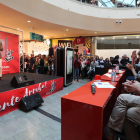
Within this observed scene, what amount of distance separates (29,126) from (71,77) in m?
3.78

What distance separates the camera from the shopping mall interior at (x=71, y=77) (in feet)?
4.35

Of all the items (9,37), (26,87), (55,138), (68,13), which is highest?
(68,13)

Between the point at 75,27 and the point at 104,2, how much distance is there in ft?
10.3

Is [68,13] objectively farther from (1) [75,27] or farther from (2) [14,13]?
(2) [14,13]

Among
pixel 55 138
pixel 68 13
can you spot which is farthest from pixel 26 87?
pixel 68 13

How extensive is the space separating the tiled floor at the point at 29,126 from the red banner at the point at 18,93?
0.17 meters

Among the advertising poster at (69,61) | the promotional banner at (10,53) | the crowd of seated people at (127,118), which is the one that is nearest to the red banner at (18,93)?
the advertising poster at (69,61)

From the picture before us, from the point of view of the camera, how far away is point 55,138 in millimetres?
1951

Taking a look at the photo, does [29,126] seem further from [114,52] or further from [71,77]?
[114,52]

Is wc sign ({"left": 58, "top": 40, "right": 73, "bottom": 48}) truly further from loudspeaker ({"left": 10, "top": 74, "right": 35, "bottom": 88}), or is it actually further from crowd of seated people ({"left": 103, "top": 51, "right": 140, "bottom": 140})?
crowd of seated people ({"left": 103, "top": 51, "right": 140, "bottom": 140})

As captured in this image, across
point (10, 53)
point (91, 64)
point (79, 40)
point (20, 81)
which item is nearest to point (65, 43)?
point (79, 40)

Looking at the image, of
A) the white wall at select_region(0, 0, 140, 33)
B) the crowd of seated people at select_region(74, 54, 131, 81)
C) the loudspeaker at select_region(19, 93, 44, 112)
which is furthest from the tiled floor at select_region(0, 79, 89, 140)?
the white wall at select_region(0, 0, 140, 33)

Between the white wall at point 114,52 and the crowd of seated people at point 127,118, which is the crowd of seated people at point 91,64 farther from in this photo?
the crowd of seated people at point 127,118

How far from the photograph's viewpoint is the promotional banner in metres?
5.94
